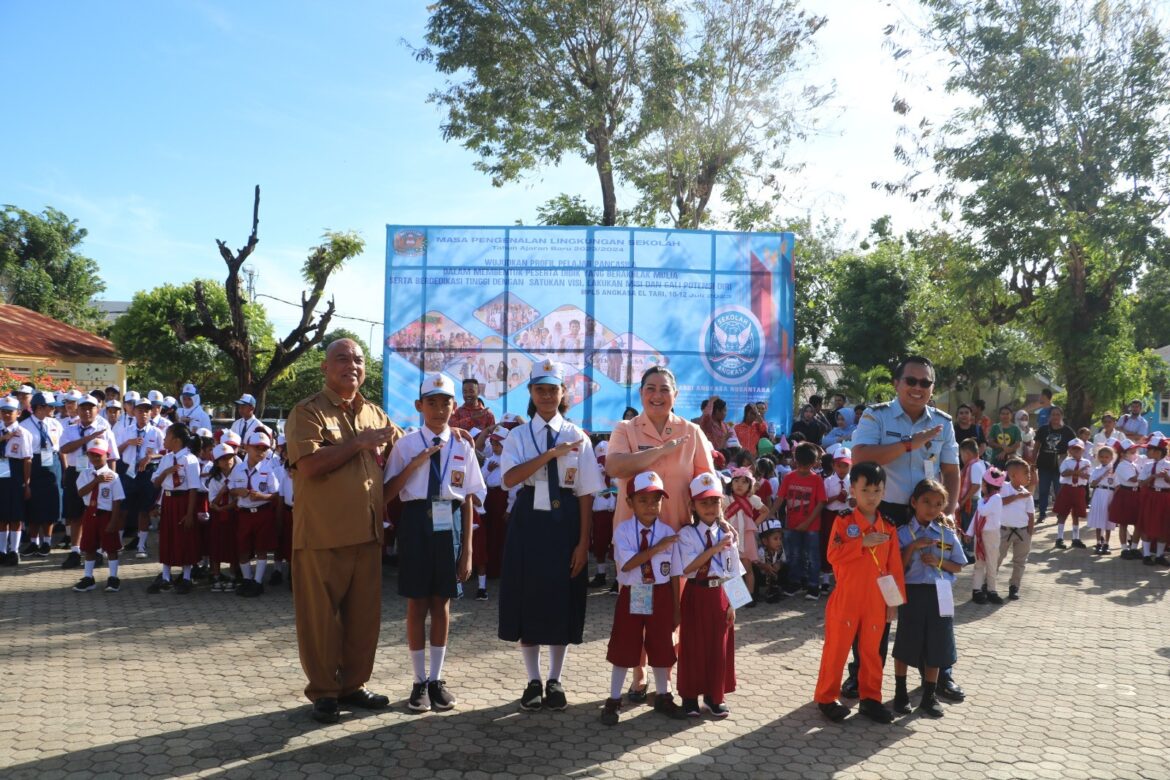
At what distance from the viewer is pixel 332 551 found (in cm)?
479

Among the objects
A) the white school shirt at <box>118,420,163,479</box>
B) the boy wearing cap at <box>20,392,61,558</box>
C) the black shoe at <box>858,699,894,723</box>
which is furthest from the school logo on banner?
the boy wearing cap at <box>20,392,61,558</box>

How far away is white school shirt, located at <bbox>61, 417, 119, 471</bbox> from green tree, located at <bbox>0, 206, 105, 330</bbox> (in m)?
31.4

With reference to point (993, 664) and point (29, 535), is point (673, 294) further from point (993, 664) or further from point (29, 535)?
point (29, 535)

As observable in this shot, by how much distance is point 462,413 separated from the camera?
397 inches

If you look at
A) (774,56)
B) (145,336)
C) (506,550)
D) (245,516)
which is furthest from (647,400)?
(145,336)

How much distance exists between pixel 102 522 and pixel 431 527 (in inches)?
210

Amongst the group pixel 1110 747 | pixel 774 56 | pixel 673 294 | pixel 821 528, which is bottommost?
pixel 1110 747

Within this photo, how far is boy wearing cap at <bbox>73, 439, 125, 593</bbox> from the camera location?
855 cm

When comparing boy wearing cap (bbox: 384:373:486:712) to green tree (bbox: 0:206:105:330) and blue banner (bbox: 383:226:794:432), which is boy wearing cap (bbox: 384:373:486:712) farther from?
green tree (bbox: 0:206:105:330)

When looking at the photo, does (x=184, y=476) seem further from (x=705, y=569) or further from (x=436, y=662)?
(x=705, y=569)

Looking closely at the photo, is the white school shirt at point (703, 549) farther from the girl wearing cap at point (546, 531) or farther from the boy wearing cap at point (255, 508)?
the boy wearing cap at point (255, 508)

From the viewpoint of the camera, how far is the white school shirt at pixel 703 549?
5.02 m

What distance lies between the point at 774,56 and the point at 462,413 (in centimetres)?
1309

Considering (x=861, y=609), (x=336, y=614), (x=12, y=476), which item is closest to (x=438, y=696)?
(x=336, y=614)
